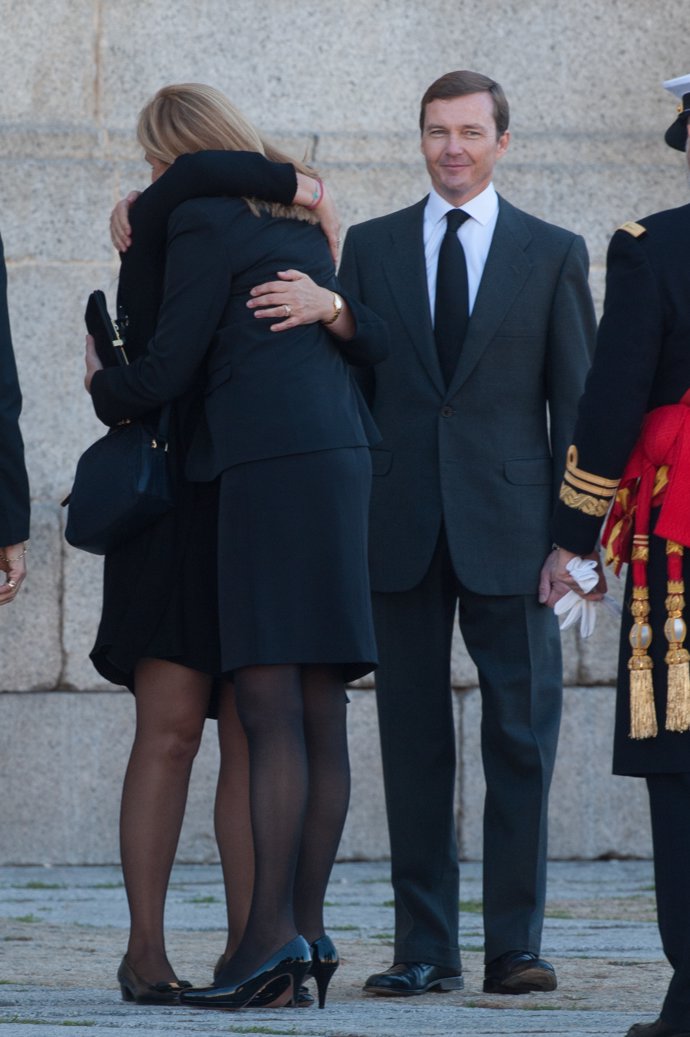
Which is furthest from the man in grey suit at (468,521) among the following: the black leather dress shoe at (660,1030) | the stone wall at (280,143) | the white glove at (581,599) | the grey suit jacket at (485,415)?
the stone wall at (280,143)

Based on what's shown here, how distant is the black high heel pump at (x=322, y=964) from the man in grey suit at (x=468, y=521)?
50 cm

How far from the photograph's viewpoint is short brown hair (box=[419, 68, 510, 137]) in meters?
4.38

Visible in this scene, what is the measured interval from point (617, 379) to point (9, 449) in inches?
55.8

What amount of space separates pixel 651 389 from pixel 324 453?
70 cm

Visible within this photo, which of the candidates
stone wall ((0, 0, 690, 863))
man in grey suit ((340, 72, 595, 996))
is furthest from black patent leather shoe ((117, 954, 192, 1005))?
stone wall ((0, 0, 690, 863))

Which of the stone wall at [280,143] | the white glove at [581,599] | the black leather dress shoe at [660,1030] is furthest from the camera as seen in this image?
the stone wall at [280,143]

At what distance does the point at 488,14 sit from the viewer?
6785mm

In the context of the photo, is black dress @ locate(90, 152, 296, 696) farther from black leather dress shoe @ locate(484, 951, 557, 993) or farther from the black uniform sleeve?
black leather dress shoe @ locate(484, 951, 557, 993)

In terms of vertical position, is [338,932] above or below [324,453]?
below

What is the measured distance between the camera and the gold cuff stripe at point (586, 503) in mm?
3322

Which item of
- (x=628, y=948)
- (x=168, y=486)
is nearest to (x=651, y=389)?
(x=168, y=486)

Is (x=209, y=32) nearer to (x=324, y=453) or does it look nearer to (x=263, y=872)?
(x=324, y=453)

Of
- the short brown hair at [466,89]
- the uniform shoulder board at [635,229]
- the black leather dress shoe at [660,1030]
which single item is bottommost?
the black leather dress shoe at [660,1030]

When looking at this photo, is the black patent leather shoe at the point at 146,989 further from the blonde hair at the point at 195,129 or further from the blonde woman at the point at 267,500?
the blonde hair at the point at 195,129
